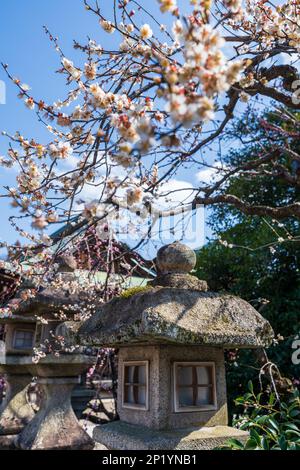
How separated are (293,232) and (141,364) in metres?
4.47

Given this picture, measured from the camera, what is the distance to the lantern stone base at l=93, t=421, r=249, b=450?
6.97 feet

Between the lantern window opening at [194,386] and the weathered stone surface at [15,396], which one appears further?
the weathered stone surface at [15,396]

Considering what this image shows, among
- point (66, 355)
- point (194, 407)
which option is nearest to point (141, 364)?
point (194, 407)

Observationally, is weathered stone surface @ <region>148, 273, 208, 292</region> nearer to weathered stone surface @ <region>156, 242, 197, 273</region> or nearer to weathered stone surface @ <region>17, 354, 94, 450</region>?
weathered stone surface @ <region>156, 242, 197, 273</region>

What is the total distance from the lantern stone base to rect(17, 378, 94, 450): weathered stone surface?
1.57 metres

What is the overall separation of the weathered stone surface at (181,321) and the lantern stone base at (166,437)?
55 cm

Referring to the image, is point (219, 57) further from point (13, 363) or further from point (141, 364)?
point (13, 363)

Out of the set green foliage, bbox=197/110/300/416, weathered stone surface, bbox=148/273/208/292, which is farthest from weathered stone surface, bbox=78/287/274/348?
green foliage, bbox=197/110/300/416

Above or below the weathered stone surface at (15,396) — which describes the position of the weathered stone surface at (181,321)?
above

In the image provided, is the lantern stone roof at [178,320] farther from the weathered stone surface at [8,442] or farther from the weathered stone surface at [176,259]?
the weathered stone surface at [8,442]

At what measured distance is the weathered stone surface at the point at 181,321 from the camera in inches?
77.7

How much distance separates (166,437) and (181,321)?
28.0 inches

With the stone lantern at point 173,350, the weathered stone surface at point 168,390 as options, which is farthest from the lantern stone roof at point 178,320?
the weathered stone surface at point 168,390

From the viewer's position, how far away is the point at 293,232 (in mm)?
6176
